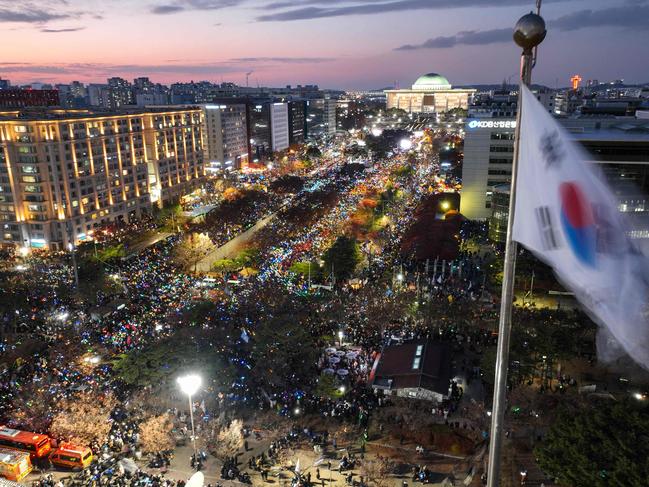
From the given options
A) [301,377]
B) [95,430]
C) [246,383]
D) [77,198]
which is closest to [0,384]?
[95,430]

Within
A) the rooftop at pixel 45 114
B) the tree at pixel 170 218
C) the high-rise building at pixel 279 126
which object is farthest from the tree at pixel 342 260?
the high-rise building at pixel 279 126

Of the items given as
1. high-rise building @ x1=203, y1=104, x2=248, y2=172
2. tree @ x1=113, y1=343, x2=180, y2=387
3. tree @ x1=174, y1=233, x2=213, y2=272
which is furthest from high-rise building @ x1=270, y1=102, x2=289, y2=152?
tree @ x1=113, y1=343, x2=180, y2=387

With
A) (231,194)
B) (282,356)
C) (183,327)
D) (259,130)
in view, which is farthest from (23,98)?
(259,130)

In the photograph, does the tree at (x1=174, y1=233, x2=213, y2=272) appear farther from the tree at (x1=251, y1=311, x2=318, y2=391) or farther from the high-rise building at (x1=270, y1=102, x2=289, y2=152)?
the high-rise building at (x1=270, y1=102, x2=289, y2=152)

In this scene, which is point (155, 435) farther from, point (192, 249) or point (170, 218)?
point (170, 218)

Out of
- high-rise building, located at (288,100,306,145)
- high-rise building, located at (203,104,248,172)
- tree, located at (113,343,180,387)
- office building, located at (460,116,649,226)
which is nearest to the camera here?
tree, located at (113,343,180,387)

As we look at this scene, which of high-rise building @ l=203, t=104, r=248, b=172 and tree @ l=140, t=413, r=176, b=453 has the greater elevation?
high-rise building @ l=203, t=104, r=248, b=172
